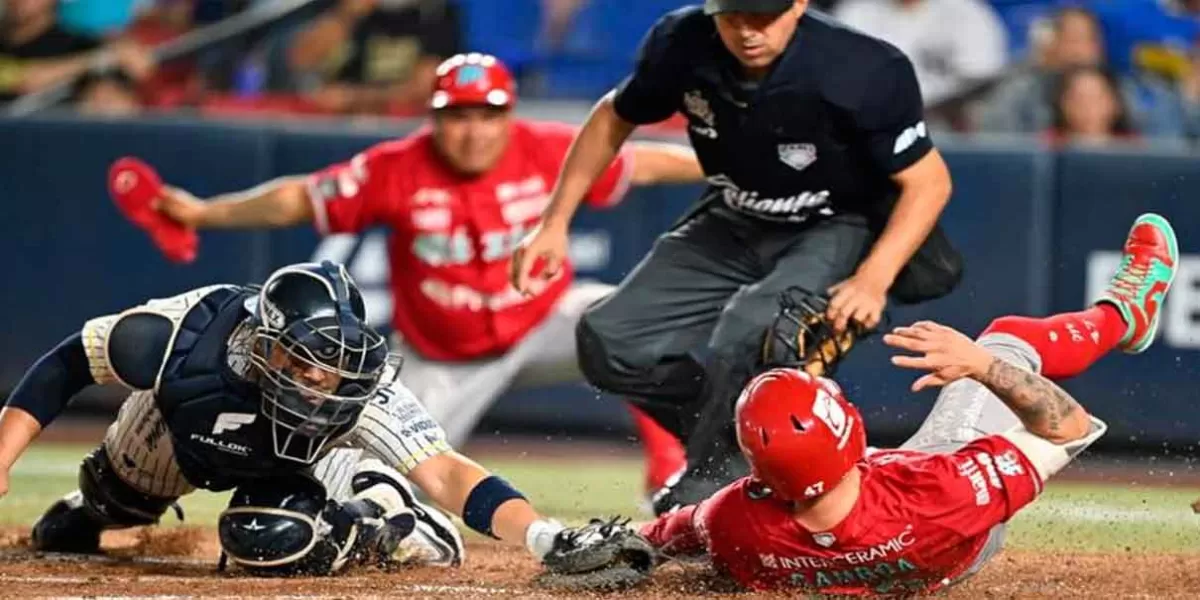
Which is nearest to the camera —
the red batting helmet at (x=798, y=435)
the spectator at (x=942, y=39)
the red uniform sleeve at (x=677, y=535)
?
the red batting helmet at (x=798, y=435)

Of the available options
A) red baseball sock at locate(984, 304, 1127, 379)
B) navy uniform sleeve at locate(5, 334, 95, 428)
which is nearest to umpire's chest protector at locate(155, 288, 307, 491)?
navy uniform sleeve at locate(5, 334, 95, 428)

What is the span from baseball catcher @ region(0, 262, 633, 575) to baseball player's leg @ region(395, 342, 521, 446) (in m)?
2.80

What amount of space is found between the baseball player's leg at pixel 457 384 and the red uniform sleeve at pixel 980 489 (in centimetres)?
405

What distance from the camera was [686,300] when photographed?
7.70 m

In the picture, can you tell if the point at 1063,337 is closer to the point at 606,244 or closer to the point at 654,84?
the point at 654,84

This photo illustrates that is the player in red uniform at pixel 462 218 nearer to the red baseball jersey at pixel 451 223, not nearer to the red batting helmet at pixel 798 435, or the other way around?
the red baseball jersey at pixel 451 223

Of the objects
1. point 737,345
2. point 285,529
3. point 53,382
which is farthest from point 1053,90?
point 53,382

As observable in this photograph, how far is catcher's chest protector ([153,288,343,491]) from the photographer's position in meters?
6.22

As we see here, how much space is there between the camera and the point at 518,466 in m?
10.8

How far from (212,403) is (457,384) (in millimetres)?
3529

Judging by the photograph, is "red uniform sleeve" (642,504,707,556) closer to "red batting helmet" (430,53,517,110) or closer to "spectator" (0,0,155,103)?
"red batting helmet" (430,53,517,110)

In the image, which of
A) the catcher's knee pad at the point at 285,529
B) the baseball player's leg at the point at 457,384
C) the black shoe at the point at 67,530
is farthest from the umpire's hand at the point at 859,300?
the baseball player's leg at the point at 457,384

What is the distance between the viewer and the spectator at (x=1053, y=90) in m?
11.8

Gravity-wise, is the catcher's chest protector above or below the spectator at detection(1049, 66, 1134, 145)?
above
